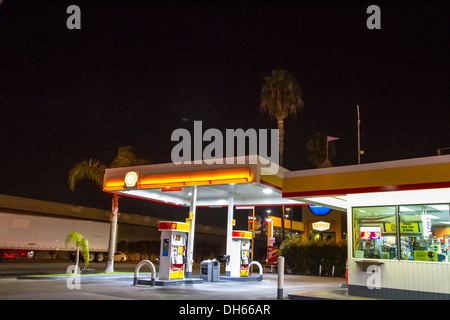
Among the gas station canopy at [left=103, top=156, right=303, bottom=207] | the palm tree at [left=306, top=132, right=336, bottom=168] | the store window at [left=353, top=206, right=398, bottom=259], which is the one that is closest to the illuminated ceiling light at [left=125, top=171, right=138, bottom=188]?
the gas station canopy at [left=103, top=156, right=303, bottom=207]

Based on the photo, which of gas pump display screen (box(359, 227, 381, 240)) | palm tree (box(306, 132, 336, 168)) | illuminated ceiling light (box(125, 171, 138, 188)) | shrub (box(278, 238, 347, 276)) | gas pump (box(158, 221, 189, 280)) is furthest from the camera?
palm tree (box(306, 132, 336, 168))

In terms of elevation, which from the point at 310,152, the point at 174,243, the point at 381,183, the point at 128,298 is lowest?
the point at 128,298

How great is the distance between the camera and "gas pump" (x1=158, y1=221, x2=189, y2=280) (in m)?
17.7

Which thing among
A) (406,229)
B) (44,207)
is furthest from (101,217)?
(406,229)

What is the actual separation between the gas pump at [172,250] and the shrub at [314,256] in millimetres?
15850

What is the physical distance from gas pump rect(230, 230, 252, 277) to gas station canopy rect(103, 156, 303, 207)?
2247 millimetres

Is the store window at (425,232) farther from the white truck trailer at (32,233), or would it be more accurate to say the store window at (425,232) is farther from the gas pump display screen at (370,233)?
the white truck trailer at (32,233)

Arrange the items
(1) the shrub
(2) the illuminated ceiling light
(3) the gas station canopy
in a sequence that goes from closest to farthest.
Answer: (3) the gas station canopy < (2) the illuminated ceiling light < (1) the shrub

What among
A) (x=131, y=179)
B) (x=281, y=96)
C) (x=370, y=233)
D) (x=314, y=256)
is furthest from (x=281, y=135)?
(x=370, y=233)

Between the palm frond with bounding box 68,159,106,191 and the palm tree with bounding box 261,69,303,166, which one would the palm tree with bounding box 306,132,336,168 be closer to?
the palm tree with bounding box 261,69,303,166

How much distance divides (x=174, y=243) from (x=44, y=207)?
24.4m

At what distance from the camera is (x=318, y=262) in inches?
1241
